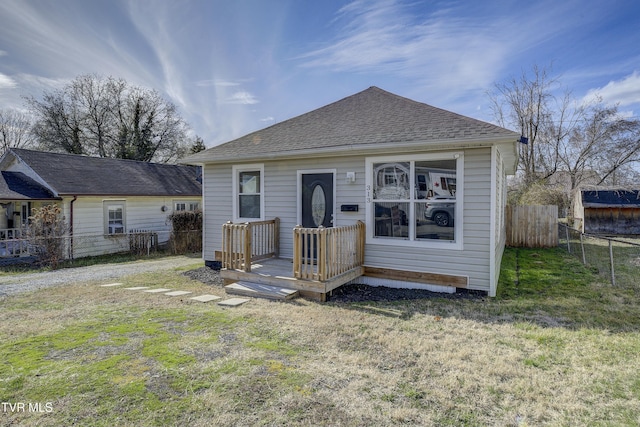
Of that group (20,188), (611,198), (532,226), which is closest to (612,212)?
(611,198)

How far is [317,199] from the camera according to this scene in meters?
7.29

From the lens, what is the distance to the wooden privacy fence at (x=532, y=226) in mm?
12523

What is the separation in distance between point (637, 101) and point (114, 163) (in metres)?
28.4

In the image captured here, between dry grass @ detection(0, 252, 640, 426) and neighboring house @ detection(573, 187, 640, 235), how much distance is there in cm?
1298

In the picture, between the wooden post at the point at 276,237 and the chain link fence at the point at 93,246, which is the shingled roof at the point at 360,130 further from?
the chain link fence at the point at 93,246

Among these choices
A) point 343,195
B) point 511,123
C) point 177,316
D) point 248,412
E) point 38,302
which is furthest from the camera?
point 511,123

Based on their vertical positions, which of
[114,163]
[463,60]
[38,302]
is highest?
[463,60]

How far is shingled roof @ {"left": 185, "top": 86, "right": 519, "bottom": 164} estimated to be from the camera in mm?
5811

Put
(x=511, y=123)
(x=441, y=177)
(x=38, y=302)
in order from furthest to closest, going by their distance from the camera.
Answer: (x=511, y=123) → (x=441, y=177) → (x=38, y=302)

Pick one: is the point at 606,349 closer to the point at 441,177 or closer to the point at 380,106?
the point at 441,177

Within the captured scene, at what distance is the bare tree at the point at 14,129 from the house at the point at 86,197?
17.6 metres

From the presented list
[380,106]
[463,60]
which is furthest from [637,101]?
[380,106]

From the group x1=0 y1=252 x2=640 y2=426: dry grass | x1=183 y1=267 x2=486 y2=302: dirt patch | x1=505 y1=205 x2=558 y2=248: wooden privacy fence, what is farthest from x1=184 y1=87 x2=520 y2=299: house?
x1=505 y1=205 x2=558 y2=248: wooden privacy fence

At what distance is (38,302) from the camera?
18.6 feet
